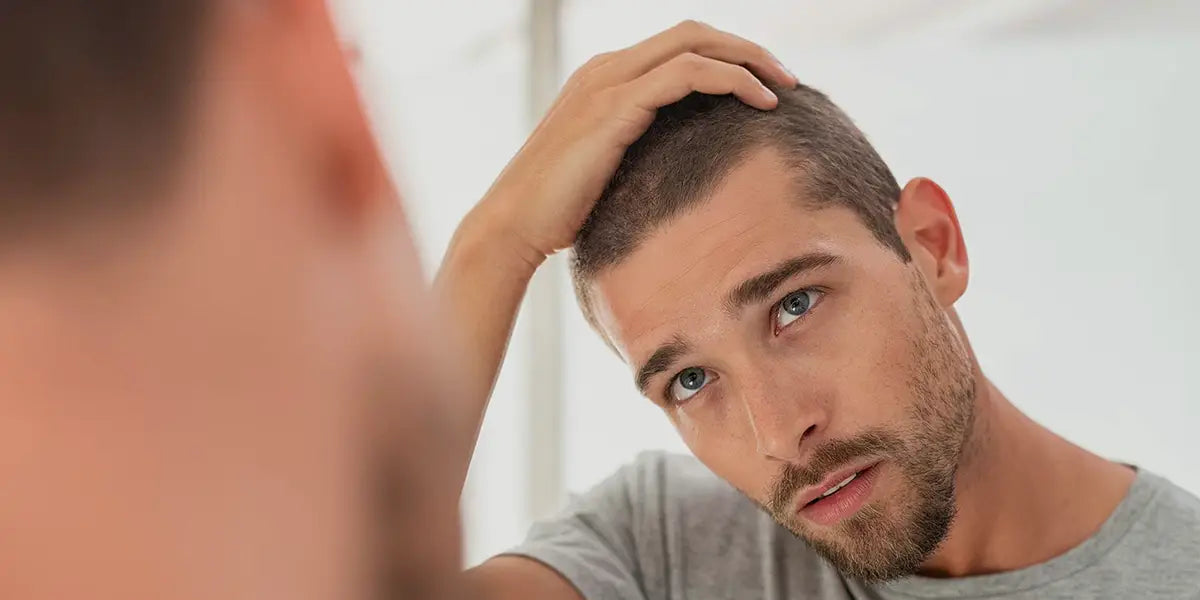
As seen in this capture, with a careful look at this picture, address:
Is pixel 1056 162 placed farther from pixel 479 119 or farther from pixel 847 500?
pixel 479 119

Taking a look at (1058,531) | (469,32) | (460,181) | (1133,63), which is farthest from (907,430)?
(469,32)

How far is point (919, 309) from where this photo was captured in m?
1.13

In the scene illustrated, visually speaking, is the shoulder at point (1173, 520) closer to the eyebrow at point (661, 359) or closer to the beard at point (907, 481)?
the beard at point (907, 481)

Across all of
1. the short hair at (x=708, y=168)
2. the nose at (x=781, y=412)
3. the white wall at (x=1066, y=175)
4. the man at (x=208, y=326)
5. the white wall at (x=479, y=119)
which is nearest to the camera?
the man at (x=208, y=326)

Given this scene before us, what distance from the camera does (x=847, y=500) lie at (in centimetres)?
108

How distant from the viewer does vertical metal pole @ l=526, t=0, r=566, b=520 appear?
2332mm

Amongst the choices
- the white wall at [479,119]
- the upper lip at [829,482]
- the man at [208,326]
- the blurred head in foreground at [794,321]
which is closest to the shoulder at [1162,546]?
the blurred head in foreground at [794,321]

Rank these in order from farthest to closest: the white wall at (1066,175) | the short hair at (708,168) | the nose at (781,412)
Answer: the white wall at (1066,175) → the short hair at (708,168) → the nose at (781,412)

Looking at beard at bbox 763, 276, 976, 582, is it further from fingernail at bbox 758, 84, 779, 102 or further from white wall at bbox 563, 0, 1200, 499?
white wall at bbox 563, 0, 1200, 499

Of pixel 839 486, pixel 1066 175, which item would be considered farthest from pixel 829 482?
pixel 1066 175

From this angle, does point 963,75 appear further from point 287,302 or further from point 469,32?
point 287,302

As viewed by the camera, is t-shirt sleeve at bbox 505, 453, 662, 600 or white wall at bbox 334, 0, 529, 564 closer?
t-shirt sleeve at bbox 505, 453, 662, 600

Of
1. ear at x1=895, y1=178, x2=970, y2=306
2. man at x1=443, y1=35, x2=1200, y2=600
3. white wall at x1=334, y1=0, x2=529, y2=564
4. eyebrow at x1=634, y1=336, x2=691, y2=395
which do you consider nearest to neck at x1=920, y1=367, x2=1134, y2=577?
man at x1=443, y1=35, x2=1200, y2=600

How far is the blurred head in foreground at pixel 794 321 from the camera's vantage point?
1.07 metres
